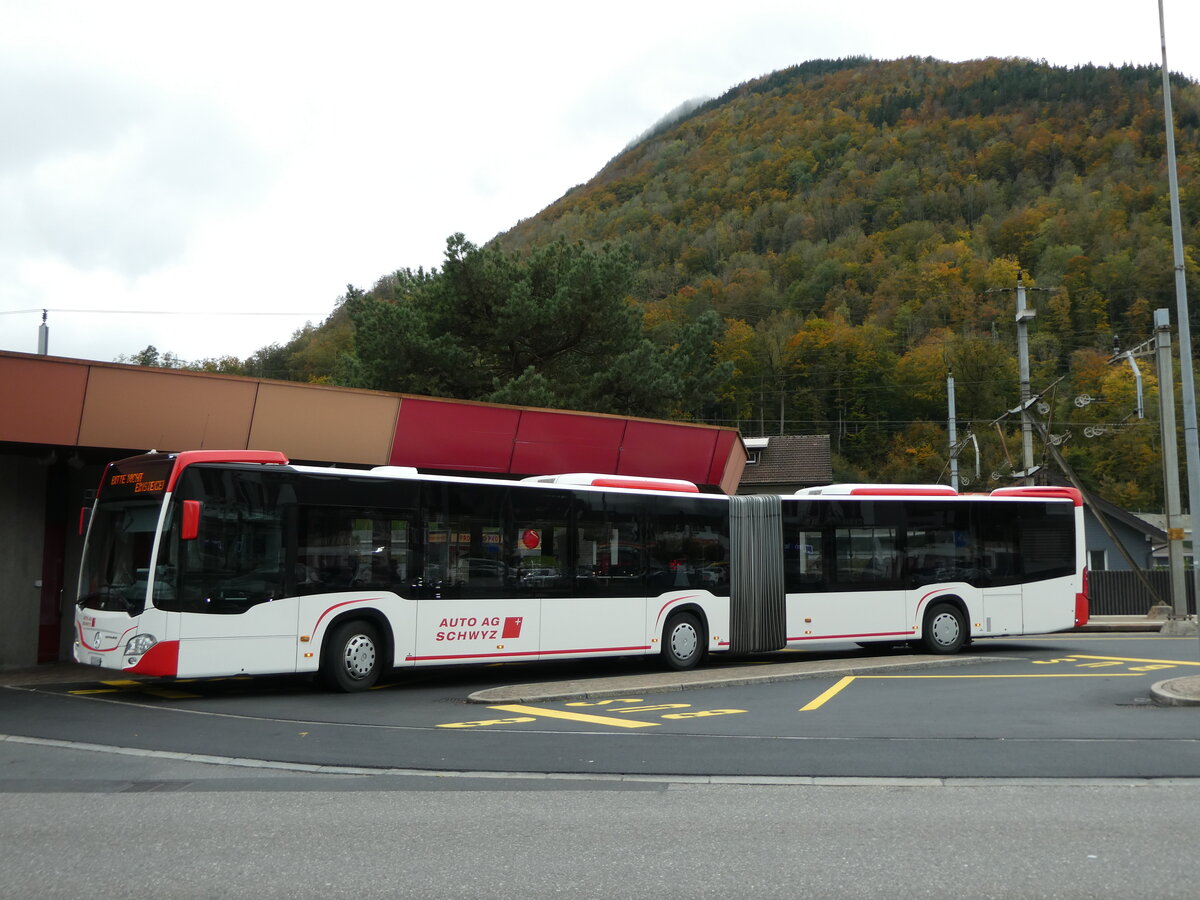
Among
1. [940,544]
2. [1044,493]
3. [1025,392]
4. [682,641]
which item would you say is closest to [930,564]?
[940,544]

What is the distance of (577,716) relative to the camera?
12.6 meters

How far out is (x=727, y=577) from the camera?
17672 millimetres

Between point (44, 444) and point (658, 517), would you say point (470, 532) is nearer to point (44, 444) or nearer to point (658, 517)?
point (658, 517)

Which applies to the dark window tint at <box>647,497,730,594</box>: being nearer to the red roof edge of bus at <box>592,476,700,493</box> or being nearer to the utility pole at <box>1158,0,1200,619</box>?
the red roof edge of bus at <box>592,476,700,493</box>

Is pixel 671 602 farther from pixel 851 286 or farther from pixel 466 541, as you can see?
pixel 851 286

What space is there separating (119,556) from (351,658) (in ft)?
10.1

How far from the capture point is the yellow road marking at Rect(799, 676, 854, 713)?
43.2 ft

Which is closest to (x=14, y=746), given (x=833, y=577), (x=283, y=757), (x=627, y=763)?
(x=283, y=757)

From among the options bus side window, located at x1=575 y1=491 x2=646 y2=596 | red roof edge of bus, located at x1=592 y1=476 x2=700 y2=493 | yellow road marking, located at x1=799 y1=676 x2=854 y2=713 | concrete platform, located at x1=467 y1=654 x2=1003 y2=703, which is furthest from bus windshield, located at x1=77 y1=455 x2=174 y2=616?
yellow road marking, located at x1=799 y1=676 x2=854 y2=713

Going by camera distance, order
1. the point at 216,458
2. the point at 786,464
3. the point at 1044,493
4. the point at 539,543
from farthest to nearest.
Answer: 1. the point at 786,464
2. the point at 1044,493
3. the point at 539,543
4. the point at 216,458

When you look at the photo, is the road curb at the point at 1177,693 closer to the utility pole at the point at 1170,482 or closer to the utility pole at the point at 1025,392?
the utility pole at the point at 1170,482

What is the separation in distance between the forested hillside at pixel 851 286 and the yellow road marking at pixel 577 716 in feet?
60.5

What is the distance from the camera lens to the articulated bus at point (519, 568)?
13.3 metres

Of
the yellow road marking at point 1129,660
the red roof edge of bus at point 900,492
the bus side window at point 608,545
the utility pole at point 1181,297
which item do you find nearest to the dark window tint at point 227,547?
the bus side window at point 608,545
